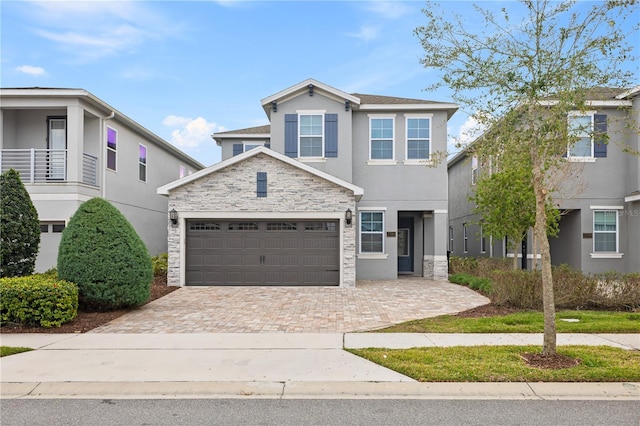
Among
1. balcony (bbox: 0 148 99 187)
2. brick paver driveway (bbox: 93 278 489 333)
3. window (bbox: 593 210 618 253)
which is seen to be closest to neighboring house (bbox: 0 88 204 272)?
balcony (bbox: 0 148 99 187)

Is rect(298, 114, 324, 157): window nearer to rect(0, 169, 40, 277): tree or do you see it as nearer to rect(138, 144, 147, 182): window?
rect(138, 144, 147, 182): window

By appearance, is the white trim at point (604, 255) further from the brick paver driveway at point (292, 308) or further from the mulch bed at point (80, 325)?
the mulch bed at point (80, 325)

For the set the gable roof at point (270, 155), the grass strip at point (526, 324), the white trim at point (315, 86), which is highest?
the white trim at point (315, 86)

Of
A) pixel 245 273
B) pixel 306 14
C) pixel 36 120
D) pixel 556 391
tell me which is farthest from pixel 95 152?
pixel 556 391

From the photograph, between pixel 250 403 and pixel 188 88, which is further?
pixel 188 88

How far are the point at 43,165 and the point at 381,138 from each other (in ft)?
40.7

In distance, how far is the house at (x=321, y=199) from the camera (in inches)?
609

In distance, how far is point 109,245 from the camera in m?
10.4

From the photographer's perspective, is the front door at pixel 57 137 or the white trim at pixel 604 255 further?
the white trim at pixel 604 255

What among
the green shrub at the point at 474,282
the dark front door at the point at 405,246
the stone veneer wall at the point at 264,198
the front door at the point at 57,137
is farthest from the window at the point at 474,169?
the front door at the point at 57,137

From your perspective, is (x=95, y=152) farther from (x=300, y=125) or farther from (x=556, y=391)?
(x=556, y=391)

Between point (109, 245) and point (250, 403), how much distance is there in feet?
22.2

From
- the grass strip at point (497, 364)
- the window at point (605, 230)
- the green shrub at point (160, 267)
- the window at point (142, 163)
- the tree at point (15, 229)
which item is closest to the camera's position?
the grass strip at point (497, 364)

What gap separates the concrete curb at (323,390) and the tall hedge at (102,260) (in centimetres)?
460
